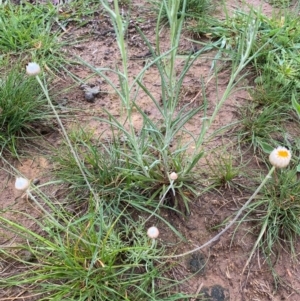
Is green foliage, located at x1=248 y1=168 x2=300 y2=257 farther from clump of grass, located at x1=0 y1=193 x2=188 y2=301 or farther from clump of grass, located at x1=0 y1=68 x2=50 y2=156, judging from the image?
clump of grass, located at x1=0 y1=68 x2=50 y2=156

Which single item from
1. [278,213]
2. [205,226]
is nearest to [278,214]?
[278,213]

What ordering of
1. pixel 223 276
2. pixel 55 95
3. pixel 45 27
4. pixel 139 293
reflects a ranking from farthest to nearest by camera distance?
pixel 45 27 < pixel 55 95 < pixel 223 276 < pixel 139 293

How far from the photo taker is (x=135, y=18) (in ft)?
8.09

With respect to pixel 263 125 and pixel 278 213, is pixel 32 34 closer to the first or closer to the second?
pixel 263 125

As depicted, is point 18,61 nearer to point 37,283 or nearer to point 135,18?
point 135,18

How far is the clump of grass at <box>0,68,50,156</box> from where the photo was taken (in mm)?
1852

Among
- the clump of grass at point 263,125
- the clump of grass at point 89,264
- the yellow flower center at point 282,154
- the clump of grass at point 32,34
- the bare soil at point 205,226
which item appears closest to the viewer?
the yellow flower center at point 282,154

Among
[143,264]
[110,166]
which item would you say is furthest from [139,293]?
[110,166]

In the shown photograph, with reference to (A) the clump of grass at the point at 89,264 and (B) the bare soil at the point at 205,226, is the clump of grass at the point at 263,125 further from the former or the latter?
(A) the clump of grass at the point at 89,264

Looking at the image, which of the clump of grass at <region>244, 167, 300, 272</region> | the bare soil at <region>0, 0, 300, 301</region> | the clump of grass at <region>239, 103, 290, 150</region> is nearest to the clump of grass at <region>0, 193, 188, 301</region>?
the bare soil at <region>0, 0, 300, 301</region>

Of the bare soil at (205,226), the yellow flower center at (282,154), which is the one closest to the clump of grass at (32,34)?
the bare soil at (205,226)

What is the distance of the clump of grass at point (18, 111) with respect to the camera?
1.85 m

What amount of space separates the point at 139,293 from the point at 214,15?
1.68 meters

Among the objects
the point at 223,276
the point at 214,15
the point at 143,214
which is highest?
the point at 214,15
